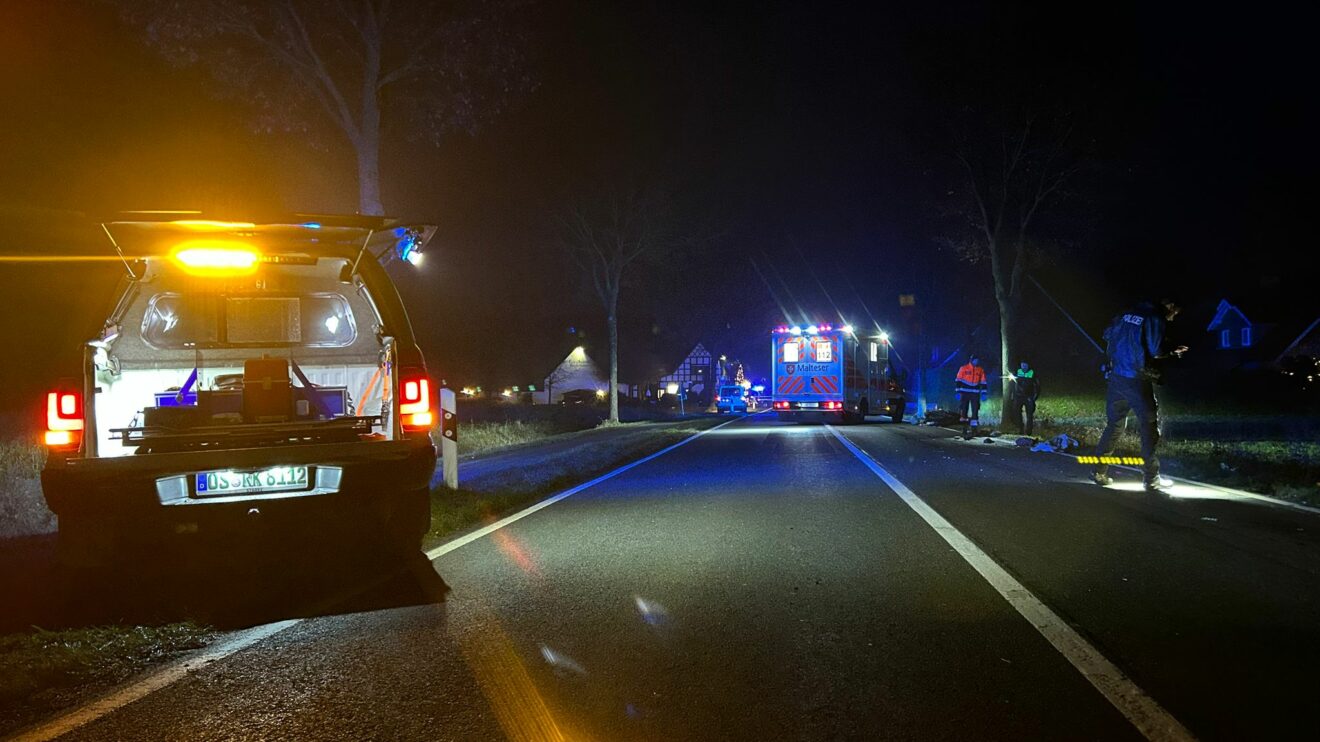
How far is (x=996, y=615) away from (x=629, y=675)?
2193mm

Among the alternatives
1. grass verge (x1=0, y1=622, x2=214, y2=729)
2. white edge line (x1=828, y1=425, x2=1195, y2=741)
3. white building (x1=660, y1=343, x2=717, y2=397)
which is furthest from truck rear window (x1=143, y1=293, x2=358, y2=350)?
white building (x1=660, y1=343, x2=717, y2=397)

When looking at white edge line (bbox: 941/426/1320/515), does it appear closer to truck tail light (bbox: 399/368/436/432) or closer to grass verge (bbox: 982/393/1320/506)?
grass verge (bbox: 982/393/1320/506)

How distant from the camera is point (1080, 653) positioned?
4246mm

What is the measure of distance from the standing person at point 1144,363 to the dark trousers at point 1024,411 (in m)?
10.3

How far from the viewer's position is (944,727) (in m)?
3.42

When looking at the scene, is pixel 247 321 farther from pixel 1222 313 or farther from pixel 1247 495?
pixel 1222 313

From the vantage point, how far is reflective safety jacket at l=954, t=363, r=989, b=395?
2209 cm

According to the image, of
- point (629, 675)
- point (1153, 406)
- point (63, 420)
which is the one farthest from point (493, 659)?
point (1153, 406)

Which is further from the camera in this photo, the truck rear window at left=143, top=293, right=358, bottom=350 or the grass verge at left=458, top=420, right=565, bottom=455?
the grass verge at left=458, top=420, right=565, bottom=455

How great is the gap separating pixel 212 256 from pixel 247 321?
1388 mm

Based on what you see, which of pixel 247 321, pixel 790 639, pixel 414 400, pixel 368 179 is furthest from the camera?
pixel 368 179

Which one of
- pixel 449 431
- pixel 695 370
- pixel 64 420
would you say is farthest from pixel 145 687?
pixel 695 370

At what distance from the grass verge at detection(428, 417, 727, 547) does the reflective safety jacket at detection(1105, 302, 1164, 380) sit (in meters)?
7.05

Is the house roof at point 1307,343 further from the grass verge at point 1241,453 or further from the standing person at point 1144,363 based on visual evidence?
the standing person at point 1144,363
